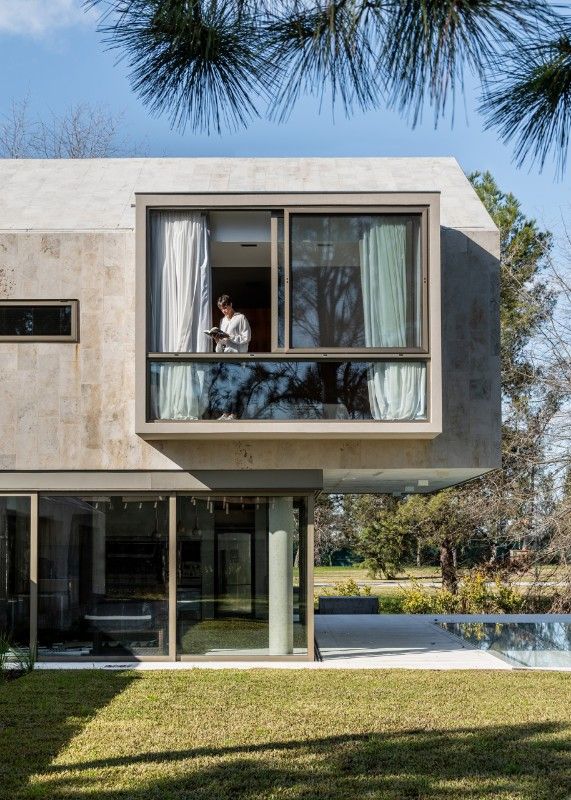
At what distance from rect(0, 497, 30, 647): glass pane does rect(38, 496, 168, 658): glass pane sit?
0.17 meters

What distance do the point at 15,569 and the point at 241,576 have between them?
9.15 ft

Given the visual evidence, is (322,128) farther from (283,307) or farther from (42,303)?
(42,303)

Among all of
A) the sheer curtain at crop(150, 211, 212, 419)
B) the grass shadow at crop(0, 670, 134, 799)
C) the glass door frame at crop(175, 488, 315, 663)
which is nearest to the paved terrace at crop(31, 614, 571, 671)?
the glass door frame at crop(175, 488, 315, 663)

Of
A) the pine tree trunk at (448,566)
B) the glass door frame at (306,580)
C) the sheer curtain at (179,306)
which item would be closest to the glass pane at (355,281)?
the sheer curtain at (179,306)

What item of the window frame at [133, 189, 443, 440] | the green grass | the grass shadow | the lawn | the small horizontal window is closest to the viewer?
the lawn

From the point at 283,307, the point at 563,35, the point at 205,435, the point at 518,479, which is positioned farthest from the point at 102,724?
the point at 518,479

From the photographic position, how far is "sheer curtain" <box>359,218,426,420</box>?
12852mm

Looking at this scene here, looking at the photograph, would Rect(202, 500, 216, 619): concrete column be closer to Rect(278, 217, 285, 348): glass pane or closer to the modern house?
Answer: the modern house

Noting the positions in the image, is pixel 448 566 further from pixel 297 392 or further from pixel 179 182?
pixel 297 392

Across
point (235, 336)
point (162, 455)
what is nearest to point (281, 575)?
point (162, 455)

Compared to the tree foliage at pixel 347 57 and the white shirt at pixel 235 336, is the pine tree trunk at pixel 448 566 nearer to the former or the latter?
the white shirt at pixel 235 336

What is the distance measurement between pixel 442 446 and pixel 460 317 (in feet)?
5.29

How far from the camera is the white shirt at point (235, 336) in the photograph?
→ 13.1 metres

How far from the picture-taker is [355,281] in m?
13.1
